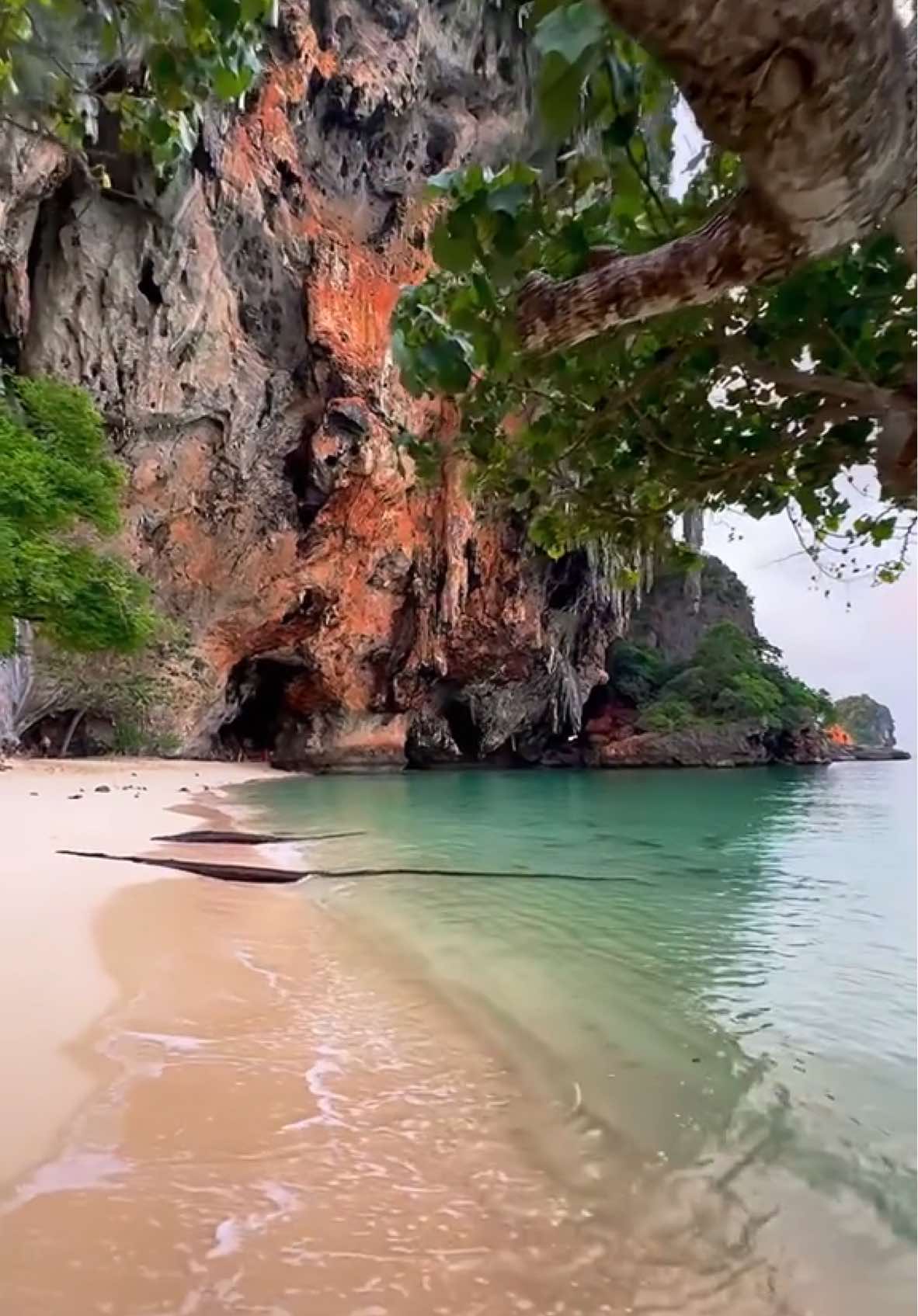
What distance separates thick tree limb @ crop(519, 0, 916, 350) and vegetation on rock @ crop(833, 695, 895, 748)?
5065 cm

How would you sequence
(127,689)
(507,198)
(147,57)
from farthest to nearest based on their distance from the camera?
(127,689) → (147,57) → (507,198)

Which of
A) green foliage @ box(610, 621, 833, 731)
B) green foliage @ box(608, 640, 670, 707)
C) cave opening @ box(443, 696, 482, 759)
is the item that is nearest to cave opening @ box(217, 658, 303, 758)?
cave opening @ box(443, 696, 482, 759)

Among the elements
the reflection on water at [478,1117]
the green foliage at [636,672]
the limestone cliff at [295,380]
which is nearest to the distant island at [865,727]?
the green foliage at [636,672]

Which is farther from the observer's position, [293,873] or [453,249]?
[293,873]

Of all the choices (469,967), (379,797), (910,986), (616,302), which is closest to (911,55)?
(616,302)

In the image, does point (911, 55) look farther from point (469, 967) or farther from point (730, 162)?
point (469, 967)

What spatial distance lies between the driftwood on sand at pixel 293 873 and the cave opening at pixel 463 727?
20268 mm

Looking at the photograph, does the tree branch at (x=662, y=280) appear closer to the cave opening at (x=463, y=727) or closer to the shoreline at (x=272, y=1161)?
the shoreline at (x=272, y=1161)

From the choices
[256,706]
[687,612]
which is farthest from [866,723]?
[256,706]

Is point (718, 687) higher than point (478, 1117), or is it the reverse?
point (718, 687)

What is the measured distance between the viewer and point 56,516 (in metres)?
6.53

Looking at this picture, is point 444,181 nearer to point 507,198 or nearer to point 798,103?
point 507,198

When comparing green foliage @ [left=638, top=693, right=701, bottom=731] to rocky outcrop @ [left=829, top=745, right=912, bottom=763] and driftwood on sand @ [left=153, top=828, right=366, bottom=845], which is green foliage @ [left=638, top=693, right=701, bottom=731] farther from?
driftwood on sand @ [left=153, top=828, right=366, bottom=845]

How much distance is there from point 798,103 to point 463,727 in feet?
89.6
